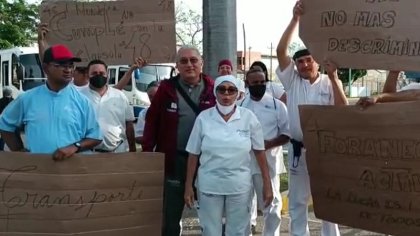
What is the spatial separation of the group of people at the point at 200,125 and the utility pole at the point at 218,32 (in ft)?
Answer: 3.41

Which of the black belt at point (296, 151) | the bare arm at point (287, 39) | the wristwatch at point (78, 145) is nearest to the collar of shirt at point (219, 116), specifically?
the bare arm at point (287, 39)

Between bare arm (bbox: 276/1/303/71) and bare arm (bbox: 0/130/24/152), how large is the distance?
202 cm

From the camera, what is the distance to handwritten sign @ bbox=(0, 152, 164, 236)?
3.85m

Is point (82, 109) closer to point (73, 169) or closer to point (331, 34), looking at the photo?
point (73, 169)

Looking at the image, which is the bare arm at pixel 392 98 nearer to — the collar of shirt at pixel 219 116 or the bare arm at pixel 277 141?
the collar of shirt at pixel 219 116

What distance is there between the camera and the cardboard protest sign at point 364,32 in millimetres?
3627

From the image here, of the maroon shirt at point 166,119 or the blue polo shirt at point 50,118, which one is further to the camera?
the maroon shirt at point 166,119

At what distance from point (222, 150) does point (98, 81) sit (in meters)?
1.56

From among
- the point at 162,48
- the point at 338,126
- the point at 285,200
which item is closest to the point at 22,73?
the point at 285,200

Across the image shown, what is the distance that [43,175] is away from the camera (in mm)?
3861

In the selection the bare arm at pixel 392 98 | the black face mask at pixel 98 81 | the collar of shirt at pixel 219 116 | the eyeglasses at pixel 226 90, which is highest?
the black face mask at pixel 98 81

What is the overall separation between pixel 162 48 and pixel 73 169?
1.42m

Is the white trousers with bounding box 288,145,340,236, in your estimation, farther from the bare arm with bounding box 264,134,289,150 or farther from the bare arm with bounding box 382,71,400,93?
the bare arm with bounding box 382,71,400,93

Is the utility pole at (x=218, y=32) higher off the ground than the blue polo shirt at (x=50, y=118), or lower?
higher
